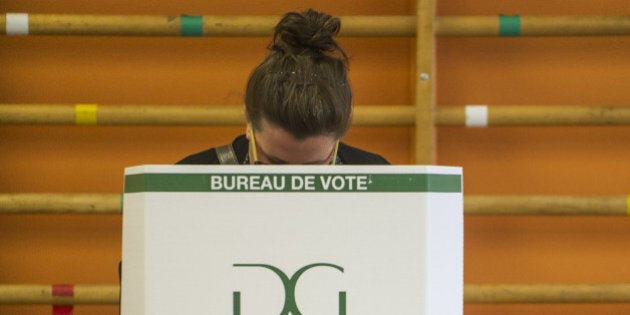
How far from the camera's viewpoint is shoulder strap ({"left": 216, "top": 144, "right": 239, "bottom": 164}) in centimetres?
125

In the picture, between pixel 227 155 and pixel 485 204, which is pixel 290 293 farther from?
pixel 485 204

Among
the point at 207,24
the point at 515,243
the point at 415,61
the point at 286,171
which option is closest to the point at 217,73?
the point at 207,24

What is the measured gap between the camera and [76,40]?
2.16 m

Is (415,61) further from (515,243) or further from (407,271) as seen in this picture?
(407,271)

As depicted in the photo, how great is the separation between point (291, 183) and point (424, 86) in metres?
1.29

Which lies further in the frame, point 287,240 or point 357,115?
point 357,115

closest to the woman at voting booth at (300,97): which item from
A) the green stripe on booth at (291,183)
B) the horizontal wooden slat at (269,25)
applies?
the green stripe on booth at (291,183)

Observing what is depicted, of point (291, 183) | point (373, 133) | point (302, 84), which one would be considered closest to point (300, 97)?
point (302, 84)

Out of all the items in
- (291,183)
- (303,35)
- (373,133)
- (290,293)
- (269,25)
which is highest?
(269,25)

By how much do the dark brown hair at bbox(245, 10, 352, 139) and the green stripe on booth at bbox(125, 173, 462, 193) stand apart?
0.22 metres

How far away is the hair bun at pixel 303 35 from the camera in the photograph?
112cm

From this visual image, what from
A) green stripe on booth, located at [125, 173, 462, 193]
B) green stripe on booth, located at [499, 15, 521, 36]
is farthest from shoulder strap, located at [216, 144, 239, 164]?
green stripe on booth, located at [499, 15, 521, 36]

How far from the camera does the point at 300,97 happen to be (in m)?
1.04

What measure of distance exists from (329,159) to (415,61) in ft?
3.51
